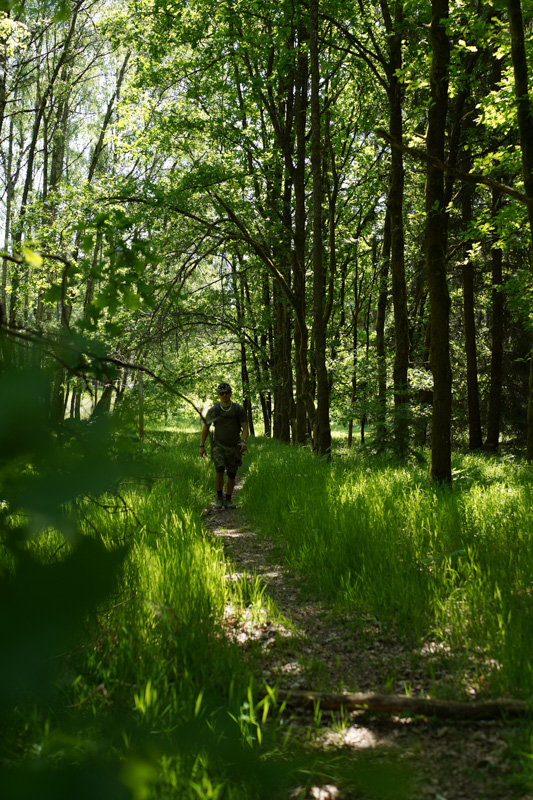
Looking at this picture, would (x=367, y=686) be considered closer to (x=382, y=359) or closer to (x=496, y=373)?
(x=382, y=359)

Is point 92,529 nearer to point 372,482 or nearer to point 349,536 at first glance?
point 349,536

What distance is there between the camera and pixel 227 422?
962 cm

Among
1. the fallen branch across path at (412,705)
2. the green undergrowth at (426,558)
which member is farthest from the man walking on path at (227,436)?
the fallen branch across path at (412,705)


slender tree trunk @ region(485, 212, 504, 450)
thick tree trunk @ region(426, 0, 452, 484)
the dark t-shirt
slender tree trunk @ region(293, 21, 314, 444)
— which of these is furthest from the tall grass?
slender tree trunk @ region(485, 212, 504, 450)

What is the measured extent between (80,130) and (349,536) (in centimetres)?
2949

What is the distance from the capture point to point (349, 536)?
5.54 meters

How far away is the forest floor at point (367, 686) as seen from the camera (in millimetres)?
2498

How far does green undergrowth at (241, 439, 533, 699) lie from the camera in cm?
348

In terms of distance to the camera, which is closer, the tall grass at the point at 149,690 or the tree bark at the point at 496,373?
the tall grass at the point at 149,690

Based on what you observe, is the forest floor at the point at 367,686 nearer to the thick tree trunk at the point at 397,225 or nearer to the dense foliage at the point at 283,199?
the dense foliage at the point at 283,199

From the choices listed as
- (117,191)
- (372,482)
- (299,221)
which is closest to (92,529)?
(372,482)

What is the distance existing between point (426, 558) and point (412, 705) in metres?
1.93

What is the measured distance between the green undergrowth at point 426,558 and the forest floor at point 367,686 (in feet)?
0.67

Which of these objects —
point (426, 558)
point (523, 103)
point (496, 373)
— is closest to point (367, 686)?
point (426, 558)
